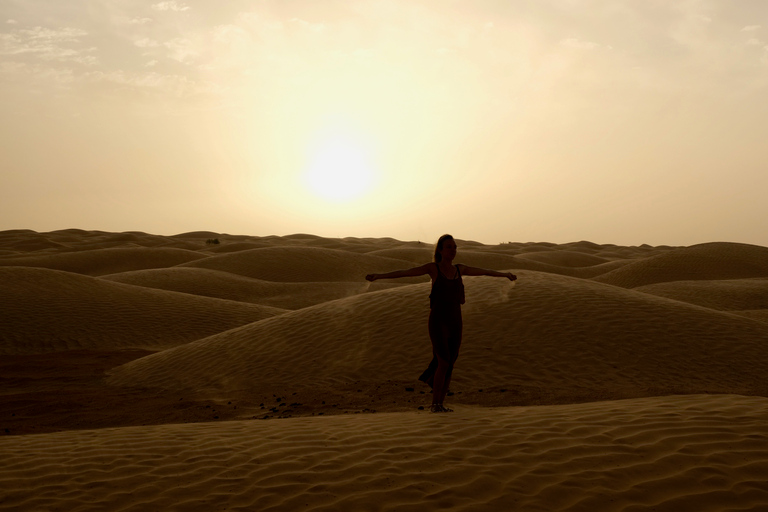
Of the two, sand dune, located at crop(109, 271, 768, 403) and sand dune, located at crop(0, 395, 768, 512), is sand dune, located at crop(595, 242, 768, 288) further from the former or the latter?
sand dune, located at crop(0, 395, 768, 512)

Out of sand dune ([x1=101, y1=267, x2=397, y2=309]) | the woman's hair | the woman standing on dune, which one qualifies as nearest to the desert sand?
the woman standing on dune

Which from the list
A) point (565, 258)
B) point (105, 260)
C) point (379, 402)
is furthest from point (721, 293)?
point (105, 260)

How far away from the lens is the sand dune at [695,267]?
44000 millimetres

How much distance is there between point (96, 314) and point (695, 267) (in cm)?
3884

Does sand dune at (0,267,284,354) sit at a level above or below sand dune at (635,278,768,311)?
below

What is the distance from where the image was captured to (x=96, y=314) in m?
23.3

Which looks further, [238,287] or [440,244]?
[238,287]

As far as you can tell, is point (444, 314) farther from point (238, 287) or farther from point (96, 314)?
point (238, 287)

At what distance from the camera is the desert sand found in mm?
6109

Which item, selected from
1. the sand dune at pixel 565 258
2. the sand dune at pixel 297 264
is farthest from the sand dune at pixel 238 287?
the sand dune at pixel 565 258

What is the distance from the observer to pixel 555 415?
851cm

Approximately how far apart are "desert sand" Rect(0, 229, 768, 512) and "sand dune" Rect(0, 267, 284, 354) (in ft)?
0.32

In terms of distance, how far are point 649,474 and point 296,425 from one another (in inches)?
186

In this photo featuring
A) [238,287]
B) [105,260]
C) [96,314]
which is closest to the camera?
[96,314]
